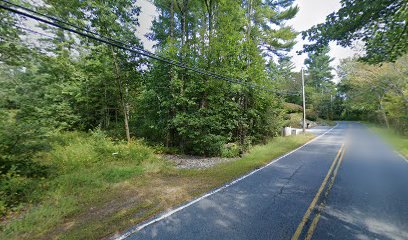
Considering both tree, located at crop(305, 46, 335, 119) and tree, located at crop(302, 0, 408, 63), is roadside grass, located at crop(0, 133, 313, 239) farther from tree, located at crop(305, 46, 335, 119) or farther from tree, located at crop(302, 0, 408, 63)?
A: tree, located at crop(305, 46, 335, 119)

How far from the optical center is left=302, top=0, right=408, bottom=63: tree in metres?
6.08

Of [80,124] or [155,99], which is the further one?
[80,124]

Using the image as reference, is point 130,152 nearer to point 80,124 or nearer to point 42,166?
point 42,166

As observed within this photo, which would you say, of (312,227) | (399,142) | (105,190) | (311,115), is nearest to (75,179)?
(105,190)

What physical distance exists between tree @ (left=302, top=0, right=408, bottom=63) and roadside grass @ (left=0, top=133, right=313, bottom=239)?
5.88 metres

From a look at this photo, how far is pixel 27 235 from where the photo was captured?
4160mm

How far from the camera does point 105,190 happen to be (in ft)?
21.8

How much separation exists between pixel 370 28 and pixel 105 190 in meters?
9.94

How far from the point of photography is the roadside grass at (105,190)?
4.45 meters

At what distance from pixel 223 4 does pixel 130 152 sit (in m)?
11.0

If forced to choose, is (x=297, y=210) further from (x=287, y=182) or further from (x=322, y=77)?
(x=322, y=77)

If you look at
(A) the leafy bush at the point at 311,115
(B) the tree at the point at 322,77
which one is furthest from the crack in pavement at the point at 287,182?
(B) the tree at the point at 322,77

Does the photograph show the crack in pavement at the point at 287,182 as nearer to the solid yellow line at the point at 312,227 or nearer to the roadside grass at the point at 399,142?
the solid yellow line at the point at 312,227

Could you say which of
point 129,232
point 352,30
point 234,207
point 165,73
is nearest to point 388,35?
point 352,30
